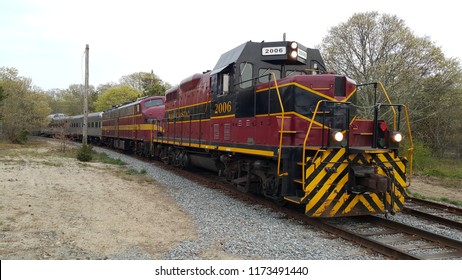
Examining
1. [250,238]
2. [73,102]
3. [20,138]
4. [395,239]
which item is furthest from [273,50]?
[73,102]

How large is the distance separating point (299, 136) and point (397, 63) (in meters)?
17.2

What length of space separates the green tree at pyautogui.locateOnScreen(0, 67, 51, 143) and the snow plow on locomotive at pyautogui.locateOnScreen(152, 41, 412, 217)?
27.2 metres

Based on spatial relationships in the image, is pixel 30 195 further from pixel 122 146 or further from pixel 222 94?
pixel 122 146

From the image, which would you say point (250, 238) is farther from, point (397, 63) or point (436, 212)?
point (397, 63)

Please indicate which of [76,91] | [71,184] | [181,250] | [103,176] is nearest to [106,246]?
[181,250]

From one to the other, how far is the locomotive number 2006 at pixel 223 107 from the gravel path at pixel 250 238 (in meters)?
2.40

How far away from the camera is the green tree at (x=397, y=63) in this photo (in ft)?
70.6

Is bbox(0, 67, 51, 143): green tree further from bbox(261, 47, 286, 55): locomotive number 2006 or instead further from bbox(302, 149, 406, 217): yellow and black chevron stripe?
bbox(302, 149, 406, 217): yellow and black chevron stripe

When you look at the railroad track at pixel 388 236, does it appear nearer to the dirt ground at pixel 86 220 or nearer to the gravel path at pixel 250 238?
the gravel path at pixel 250 238

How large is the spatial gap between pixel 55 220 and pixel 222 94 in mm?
5036

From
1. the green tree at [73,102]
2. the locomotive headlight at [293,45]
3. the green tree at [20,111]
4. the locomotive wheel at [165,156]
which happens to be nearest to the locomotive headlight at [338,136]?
the locomotive headlight at [293,45]

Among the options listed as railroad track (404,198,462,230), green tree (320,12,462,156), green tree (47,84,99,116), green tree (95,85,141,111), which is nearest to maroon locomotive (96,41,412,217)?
railroad track (404,198,462,230)

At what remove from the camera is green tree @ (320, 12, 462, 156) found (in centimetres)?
2152

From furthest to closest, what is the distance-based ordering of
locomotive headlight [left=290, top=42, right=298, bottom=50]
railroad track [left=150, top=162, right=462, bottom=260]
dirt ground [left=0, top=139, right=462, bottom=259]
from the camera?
locomotive headlight [left=290, top=42, right=298, bottom=50] < railroad track [left=150, top=162, right=462, bottom=260] < dirt ground [left=0, top=139, right=462, bottom=259]
